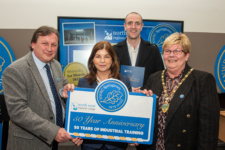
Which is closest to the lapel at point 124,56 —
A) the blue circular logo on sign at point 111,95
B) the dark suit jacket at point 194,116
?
the blue circular logo on sign at point 111,95

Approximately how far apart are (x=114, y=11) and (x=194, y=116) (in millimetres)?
3035

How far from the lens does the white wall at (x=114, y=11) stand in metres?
3.91

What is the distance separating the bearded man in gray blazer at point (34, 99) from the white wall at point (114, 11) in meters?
2.34

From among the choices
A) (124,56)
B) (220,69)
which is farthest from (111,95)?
(220,69)

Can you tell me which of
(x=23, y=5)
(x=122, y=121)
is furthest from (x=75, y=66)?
(x=122, y=121)

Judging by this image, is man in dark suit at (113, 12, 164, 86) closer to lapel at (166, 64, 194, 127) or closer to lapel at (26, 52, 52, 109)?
lapel at (166, 64, 194, 127)

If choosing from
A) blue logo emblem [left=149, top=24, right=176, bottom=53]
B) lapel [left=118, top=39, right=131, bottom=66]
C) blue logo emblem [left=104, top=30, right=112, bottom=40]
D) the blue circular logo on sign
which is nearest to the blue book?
lapel [left=118, top=39, right=131, bottom=66]

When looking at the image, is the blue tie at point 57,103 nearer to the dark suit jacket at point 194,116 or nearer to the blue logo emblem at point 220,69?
the dark suit jacket at point 194,116

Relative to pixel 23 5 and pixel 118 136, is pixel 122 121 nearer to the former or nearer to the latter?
pixel 118 136

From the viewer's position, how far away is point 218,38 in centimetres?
448

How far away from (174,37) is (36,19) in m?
3.19

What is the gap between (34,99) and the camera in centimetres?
174

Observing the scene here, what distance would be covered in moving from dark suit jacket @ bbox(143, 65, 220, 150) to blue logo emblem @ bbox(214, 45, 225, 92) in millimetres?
3220

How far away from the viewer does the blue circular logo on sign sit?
176 cm
